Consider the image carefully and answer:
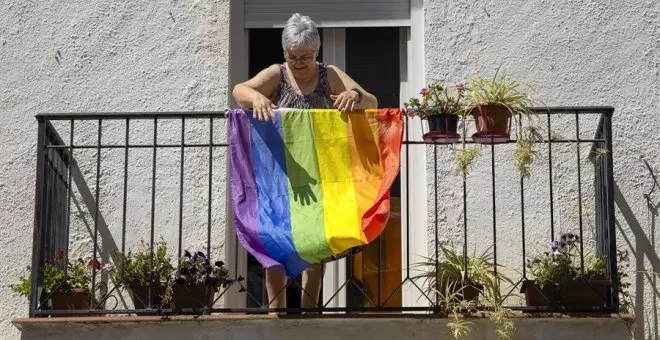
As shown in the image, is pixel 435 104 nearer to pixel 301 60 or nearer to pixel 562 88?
pixel 301 60

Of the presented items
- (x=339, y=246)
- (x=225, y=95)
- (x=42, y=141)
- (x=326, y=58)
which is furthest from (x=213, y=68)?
(x=339, y=246)

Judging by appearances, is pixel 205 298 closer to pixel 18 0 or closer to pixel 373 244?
pixel 373 244

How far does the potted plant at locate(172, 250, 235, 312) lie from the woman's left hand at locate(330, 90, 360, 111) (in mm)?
1258

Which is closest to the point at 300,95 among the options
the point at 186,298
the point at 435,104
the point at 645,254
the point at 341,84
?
the point at 341,84

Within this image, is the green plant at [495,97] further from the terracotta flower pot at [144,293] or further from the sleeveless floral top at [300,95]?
the terracotta flower pot at [144,293]

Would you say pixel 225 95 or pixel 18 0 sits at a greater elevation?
pixel 18 0

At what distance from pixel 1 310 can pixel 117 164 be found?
1299mm

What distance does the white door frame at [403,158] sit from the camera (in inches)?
295


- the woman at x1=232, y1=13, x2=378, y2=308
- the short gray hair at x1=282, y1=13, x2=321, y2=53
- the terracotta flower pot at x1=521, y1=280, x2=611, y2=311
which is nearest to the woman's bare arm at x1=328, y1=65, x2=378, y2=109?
the woman at x1=232, y1=13, x2=378, y2=308

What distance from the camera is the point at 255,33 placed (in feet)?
26.1

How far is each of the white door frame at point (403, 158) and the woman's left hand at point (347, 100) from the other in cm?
108

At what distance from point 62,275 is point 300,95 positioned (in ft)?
6.14

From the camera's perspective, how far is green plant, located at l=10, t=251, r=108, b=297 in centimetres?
656

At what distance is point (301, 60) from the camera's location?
6.30 metres
